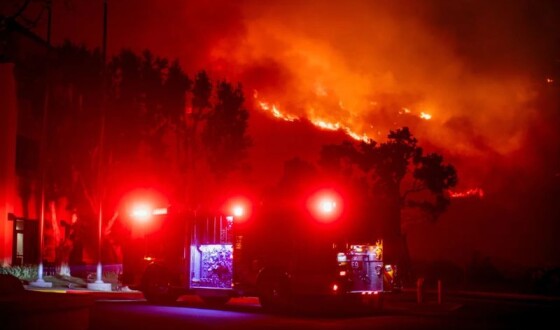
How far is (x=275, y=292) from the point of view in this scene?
20.5 metres

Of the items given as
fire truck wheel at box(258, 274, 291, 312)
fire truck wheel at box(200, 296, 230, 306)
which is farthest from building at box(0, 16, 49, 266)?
fire truck wheel at box(258, 274, 291, 312)

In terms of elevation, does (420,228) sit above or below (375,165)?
below

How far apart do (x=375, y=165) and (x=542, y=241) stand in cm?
1112

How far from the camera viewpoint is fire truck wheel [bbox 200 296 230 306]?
23344mm

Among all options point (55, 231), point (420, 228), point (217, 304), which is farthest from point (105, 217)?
point (420, 228)

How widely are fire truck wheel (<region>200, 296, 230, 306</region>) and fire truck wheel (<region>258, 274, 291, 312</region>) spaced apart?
2621 mm

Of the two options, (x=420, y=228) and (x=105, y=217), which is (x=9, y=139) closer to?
(x=105, y=217)

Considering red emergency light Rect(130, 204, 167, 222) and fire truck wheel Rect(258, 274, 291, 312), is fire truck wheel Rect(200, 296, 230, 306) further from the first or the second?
red emergency light Rect(130, 204, 167, 222)

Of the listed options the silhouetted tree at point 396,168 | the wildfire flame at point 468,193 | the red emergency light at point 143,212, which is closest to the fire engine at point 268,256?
the red emergency light at point 143,212

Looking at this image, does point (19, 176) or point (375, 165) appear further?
point (375, 165)

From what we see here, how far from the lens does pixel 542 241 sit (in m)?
42.0

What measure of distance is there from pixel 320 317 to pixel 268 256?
246cm

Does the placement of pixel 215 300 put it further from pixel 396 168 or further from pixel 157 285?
pixel 396 168

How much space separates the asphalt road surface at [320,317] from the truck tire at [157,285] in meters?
1.12
